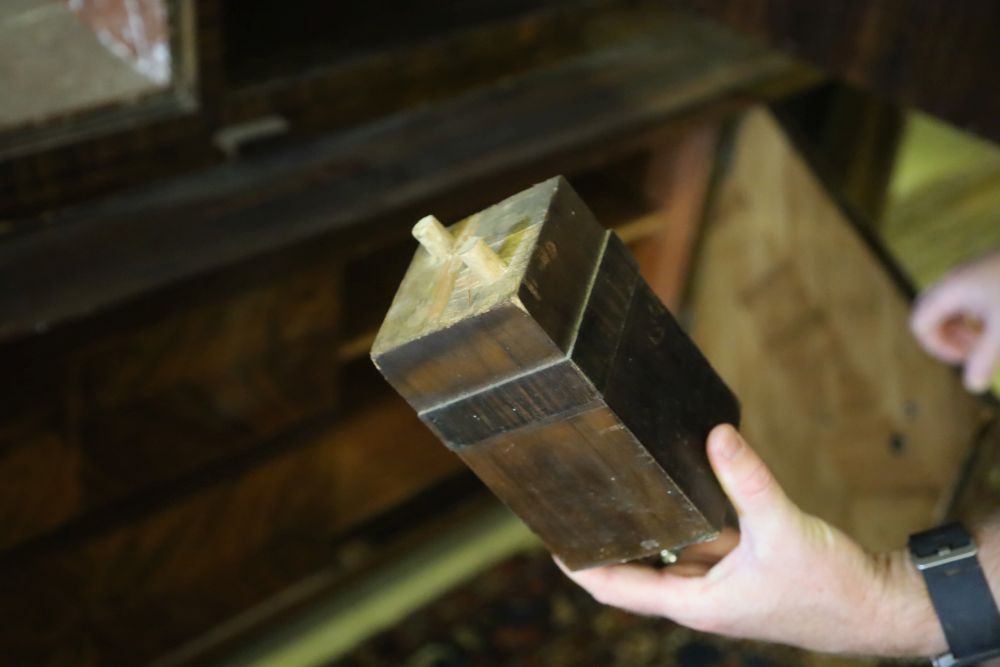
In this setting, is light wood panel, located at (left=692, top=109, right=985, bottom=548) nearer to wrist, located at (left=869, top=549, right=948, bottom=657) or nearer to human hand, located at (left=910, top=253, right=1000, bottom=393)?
human hand, located at (left=910, top=253, right=1000, bottom=393)

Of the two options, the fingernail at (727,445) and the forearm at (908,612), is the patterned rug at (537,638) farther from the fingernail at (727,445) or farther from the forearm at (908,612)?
the fingernail at (727,445)

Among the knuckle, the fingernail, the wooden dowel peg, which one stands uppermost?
the wooden dowel peg

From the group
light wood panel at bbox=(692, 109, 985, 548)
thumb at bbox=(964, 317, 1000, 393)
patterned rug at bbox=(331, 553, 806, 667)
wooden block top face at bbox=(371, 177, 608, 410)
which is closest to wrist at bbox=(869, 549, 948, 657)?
wooden block top face at bbox=(371, 177, 608, 410)

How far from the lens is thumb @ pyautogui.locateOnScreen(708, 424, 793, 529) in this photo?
2.80ft

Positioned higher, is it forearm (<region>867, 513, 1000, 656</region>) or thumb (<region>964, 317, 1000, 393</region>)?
forearm (<region>867, 513, 1000, 656</region>)

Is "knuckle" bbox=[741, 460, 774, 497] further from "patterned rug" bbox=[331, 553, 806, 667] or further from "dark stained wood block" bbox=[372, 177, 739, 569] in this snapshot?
"patterned rug" bbox=[331, 553, 806, 667]

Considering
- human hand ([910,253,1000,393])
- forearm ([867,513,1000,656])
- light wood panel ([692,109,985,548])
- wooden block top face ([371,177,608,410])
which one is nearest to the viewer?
wooden block top face ([371,177,608,410])

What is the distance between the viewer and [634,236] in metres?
1.98

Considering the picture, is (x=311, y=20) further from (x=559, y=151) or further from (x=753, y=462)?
(x=753, y=462)

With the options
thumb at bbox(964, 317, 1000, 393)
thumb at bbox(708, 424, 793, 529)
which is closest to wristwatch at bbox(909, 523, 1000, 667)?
thumb at bbox(708, 424, 793, 529)

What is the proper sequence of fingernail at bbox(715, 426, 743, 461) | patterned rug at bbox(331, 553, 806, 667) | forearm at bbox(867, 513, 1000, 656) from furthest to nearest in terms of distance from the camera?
patterned rug at bbox(331, 553, 806, 667) < forearm at bbox(867, 513, 1000, 656) < fingernail at bbox(715, 426, 743, 461)

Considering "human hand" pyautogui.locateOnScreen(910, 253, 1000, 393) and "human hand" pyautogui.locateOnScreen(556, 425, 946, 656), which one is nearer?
"human hand" pyautogui.locateOnScreen(556, 425, 946, 656)

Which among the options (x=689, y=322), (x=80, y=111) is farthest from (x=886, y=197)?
(x=80, y=111)

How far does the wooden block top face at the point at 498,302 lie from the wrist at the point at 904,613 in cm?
43
